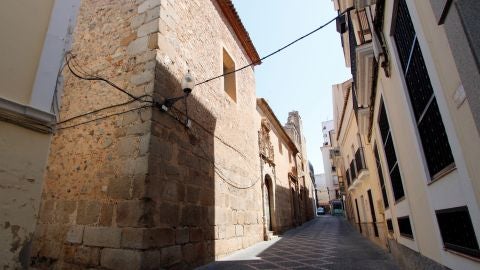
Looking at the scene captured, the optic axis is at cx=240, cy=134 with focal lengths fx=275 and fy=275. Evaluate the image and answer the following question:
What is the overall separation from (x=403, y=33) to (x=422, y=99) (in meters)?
0.65

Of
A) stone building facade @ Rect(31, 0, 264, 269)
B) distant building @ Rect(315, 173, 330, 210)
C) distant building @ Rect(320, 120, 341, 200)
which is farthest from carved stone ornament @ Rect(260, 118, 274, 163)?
distant building @ Rect(315, 173, 330, 210)

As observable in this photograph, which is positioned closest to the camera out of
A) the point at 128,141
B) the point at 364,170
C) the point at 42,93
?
the point at 42,93

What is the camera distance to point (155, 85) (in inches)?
165

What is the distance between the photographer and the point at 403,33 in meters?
2.45

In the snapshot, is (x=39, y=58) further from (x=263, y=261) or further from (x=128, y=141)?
(x=263, y=261)

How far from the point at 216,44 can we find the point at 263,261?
16.7ft

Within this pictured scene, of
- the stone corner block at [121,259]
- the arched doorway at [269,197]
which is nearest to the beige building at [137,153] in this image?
the stone corner block at [121,259]

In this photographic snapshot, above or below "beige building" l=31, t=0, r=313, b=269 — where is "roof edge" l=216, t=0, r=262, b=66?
above

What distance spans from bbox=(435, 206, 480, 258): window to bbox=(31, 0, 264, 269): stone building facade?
3195 mm

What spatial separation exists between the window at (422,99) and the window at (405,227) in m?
1.89

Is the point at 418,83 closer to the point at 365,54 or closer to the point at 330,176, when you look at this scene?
the point at 365,54

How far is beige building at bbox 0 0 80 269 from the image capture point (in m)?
2.04

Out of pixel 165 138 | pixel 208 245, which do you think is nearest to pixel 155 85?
pixel 165 138

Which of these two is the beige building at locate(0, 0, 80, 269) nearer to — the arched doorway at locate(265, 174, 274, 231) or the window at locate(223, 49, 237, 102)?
the window at locate(223, 49, 237, 102)
